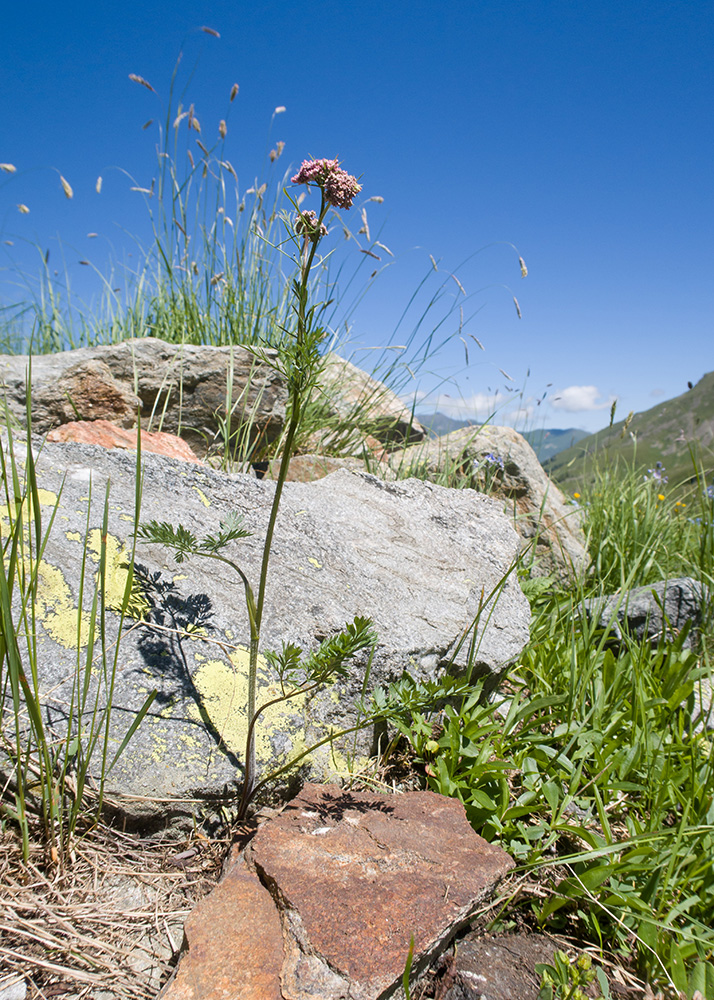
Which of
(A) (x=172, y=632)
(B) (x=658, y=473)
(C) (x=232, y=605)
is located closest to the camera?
(A) (x=172, y=632)

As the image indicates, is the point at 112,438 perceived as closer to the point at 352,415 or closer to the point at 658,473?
the point at 352,415

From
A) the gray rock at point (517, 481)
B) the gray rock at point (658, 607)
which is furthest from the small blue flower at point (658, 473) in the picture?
the gray rock at point (658, 607)

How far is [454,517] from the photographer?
2.70 meters

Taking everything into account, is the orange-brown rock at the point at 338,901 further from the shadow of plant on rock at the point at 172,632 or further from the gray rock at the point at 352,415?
the gray rock at the point at 352,415

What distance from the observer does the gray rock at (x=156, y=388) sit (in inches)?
133

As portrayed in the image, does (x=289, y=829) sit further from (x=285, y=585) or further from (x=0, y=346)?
(x=0, y=346)

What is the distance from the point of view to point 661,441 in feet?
93.7

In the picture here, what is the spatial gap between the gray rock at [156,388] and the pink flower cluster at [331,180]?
2.15 metres

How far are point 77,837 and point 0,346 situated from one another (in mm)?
4969

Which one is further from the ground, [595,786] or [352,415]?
[352,415]

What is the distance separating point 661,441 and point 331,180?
3149cm

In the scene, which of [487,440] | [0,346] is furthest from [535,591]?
[0,346]

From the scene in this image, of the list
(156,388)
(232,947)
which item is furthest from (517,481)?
(232,947)

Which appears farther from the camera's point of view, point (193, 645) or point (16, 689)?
point (193, 645)
